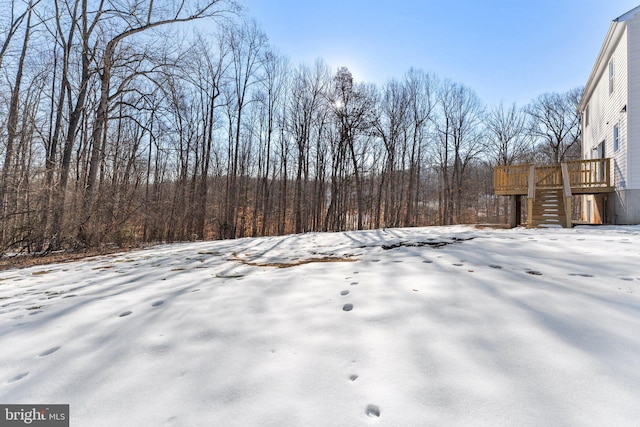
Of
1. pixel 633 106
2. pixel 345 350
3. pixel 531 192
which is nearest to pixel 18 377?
pixel 345 350

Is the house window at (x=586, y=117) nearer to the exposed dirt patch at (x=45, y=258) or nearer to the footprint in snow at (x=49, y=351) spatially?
the footprint in snow at (x=49, y=351)

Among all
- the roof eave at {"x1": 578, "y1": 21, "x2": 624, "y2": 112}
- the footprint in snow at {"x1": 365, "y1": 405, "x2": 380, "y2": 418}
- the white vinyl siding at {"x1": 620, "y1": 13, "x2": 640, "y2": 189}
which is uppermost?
the roof eave at {"x1": 578, "y1": 21, "x2": 624, "y2": 112}

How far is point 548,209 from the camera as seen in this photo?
29.9ft

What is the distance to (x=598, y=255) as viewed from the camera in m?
3.43

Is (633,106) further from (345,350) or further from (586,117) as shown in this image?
(345,350)

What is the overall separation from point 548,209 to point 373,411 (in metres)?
11.0

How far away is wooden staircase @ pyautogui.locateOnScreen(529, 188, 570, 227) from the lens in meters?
8.55

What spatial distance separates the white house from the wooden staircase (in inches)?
60.1

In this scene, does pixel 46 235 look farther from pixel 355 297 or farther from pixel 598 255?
pixel 598 255

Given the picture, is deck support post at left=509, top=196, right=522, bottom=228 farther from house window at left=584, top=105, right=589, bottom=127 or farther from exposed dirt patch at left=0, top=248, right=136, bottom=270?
exposed dirt patch at left=0, top=248, right=136, bottom=270

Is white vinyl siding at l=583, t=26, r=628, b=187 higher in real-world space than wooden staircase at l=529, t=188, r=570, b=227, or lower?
higher

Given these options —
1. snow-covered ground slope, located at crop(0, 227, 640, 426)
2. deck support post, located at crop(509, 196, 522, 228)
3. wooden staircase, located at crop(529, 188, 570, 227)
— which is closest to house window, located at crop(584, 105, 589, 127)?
wooden staircase, located at crop(529, 188, 570, 227)

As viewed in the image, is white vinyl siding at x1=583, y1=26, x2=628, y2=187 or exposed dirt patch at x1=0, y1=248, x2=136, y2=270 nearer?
exposed dirt patch at x1=0, y1=248, x2=136, y2=270

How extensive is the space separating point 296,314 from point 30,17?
15427mm
